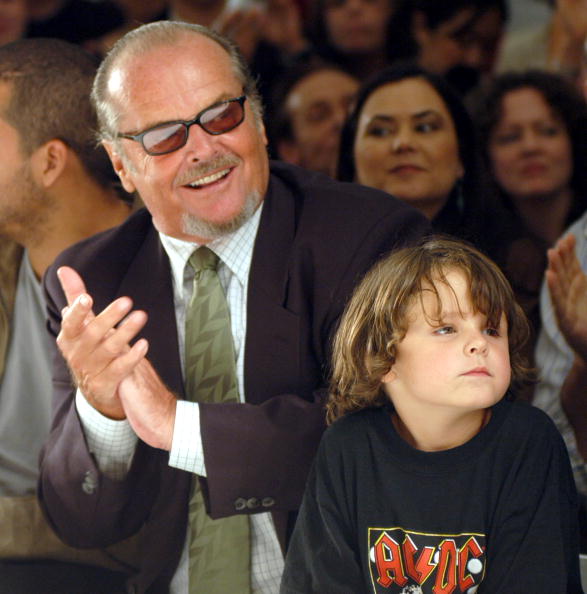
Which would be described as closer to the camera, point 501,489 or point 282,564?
point 501,489

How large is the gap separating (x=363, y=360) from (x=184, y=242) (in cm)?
46

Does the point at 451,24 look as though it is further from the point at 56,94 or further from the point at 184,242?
the point at 184,242

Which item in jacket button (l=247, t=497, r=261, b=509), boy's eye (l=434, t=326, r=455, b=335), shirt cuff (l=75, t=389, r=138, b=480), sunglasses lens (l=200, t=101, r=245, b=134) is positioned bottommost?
jacket button (l=247, t=497, r=261, b=509)

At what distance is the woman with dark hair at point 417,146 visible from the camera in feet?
8.84

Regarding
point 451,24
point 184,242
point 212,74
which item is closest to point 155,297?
point 184,242

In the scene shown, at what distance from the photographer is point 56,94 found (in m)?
2.27

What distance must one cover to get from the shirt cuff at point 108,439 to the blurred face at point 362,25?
91.7 inches

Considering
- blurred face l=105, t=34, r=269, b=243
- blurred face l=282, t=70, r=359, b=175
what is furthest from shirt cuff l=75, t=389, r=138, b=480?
blurred face l=282, t=70, r=359, b=175

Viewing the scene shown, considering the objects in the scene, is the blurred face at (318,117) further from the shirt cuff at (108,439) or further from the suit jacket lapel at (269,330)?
the shirt cuff at (108,439)

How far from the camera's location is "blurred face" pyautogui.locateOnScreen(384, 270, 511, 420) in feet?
4.93

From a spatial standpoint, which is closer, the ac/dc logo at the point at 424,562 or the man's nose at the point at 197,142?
the ac/dc logo at the point at 424,562

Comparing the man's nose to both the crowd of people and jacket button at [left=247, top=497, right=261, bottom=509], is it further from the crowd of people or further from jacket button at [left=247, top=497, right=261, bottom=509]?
jacket button at [left=247, top=497, right=261, bottom=509]

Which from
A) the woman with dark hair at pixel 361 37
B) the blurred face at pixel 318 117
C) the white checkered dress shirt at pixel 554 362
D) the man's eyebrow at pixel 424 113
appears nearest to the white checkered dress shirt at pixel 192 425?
the white checkered dress shirt at pixel 554 362

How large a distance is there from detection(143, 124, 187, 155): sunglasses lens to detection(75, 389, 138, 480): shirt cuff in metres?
0.45
